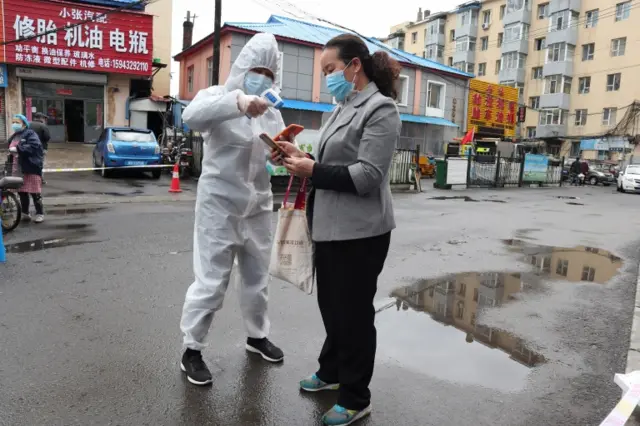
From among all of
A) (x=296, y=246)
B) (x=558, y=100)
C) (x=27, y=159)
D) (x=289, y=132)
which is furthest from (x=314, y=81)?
(x=558, y=100)

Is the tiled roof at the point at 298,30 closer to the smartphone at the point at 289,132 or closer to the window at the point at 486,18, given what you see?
the smartphone at the point at 289,132

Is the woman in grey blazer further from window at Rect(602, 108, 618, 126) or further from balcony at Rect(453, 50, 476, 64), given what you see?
balcony at Rect(453, 50, 476, 64)

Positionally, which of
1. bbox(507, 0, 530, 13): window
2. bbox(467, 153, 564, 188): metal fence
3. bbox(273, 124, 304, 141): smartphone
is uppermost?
bbox(507, 0, 530, 13): window

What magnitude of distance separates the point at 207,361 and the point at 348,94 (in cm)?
196

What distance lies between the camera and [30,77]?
846 inches

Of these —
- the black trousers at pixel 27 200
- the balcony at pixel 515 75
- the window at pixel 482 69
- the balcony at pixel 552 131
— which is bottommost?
the black trousers at pixel 27 200

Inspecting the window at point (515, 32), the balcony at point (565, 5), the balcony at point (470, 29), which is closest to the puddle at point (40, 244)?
the balcony at point (565, 5)

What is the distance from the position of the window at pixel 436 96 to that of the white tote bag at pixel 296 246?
27.5m

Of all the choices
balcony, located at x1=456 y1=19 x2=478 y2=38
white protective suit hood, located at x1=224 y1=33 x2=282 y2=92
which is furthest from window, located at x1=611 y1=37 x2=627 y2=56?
white protective suit hood, located at x1=224 y1=33 x2=282 y2=92

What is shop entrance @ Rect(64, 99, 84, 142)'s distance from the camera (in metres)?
23.2

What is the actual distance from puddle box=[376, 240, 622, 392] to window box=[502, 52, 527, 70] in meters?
44.9

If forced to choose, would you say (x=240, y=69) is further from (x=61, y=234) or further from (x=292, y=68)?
(x=292, y=68)

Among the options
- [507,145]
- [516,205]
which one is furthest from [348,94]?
[507,145]

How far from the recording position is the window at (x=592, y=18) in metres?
41.9
